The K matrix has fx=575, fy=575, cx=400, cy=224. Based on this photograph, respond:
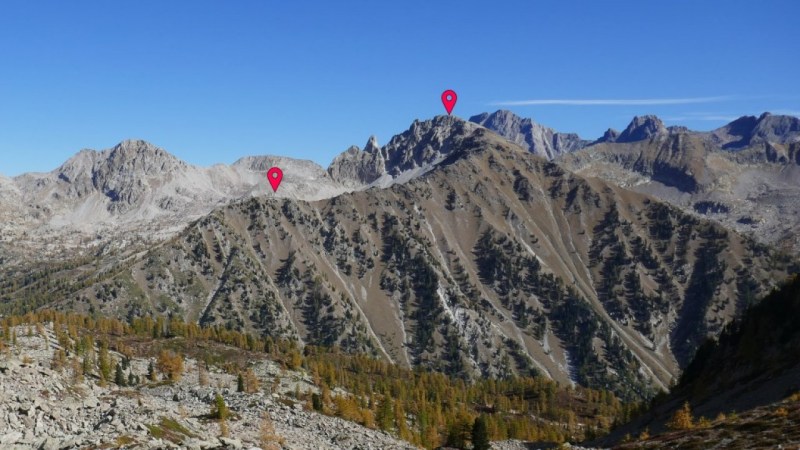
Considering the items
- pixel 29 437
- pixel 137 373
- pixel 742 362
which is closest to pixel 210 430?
pixel 29 437

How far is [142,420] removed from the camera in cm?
6031

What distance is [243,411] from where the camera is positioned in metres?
84.4

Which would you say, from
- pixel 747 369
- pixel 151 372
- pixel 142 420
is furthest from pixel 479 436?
pixel 151 372

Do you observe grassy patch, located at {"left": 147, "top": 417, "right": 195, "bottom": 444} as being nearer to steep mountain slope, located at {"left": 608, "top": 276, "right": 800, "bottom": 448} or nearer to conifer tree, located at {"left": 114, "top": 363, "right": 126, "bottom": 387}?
conifer tree, located at {"left": 114, "top": 363, "right": 126, "bottom": 387}

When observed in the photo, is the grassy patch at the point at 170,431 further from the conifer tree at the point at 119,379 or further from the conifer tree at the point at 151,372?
the conifer tree at the point at 151,372

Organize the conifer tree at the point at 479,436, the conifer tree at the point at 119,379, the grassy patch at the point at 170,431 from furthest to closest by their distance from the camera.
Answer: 1. the conifer tree at the point at 119,379
2. the conifer tree at the point at 479,436
3. the grassy patch at the point at 170,431

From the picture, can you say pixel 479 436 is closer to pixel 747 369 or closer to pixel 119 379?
pixel 747 369

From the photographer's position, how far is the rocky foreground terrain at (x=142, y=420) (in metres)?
51.8

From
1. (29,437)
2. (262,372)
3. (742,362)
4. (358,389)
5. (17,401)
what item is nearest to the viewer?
(29,437)

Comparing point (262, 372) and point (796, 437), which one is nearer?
point (796, 437)

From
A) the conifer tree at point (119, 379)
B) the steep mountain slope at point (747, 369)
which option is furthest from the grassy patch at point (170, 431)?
the steep mountain slope at point (747, 369)

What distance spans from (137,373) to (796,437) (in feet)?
416

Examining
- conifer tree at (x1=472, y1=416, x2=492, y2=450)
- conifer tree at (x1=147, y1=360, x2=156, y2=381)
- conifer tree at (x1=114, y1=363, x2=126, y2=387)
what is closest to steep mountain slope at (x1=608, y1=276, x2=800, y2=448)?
conifer tree at (x1=472, y1=416, x2=492, y2=450)

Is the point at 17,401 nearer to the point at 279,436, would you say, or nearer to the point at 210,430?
the point at 210,430
